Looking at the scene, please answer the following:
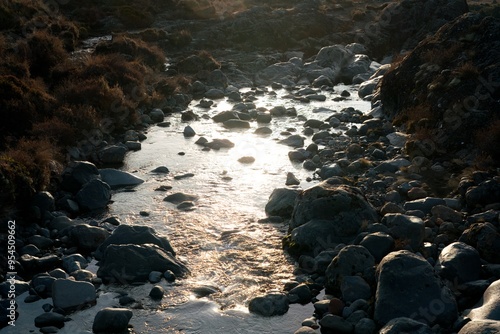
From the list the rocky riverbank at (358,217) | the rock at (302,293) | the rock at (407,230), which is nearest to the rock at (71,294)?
the rocky riverbank at (358,217)

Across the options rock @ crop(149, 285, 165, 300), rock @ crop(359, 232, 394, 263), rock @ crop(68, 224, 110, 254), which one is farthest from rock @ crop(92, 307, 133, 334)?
rock @ crop(359, 232, 394, 263)

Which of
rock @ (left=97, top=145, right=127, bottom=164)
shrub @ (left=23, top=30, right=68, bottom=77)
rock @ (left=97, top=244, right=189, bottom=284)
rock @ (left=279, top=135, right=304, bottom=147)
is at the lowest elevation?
rock @ (left=97, top=244, right=189, bottom=284)

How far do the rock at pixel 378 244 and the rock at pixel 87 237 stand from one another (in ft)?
17.4

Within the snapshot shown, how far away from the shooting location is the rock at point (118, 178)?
15766mm

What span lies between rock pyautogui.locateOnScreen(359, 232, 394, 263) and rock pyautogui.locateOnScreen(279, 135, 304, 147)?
344 inches

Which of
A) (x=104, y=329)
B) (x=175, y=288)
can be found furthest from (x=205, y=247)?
(x=104, y=329)

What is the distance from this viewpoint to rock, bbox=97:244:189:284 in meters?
10.6

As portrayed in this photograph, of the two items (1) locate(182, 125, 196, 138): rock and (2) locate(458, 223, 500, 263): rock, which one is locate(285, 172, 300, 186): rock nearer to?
(2) locate(458, 223, 500, 263): rock

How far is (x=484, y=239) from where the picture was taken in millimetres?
10727

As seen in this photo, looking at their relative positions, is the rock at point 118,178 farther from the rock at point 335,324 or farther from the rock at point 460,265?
the rock at point 460,265

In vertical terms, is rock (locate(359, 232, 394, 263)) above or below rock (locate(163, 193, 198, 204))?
above

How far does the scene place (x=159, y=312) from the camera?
959 centimetres

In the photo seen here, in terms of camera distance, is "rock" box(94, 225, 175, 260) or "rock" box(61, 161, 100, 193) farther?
"rock" box(61, 161, 100, 193)

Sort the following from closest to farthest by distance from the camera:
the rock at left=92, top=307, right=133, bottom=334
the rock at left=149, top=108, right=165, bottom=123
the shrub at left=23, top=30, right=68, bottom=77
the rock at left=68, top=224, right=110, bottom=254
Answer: the rock at left=92, top=307, right=133, bottom=334 → the rock at left=68, top=224, right=110, bottom=254 → the rock at left=149, top=108, right=165, bottom=123 → the shrub at left=23, top=30, right=68, bottom=77
